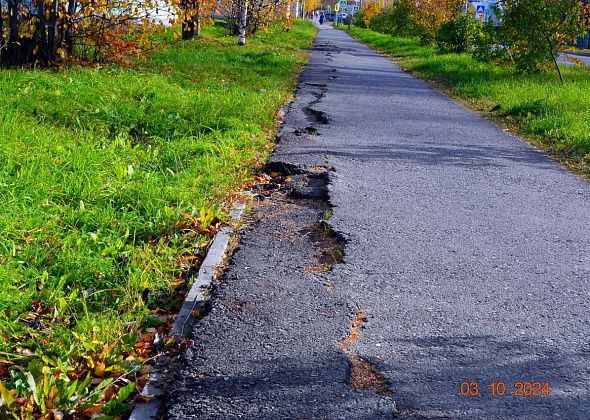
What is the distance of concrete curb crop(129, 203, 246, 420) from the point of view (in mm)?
3169

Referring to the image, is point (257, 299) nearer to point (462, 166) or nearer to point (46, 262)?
point (46, 262)

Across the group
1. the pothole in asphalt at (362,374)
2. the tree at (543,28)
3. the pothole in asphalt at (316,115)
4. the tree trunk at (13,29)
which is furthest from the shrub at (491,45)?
the pothole in asphalt at (362,374)

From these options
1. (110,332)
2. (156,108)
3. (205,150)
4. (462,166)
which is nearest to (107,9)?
(156,108)

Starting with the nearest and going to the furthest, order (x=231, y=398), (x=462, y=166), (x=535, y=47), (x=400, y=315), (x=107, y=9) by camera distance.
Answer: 1. (x=231, y=398)
2. (x=400, y=315)
3. (x=462, y=166)
4. (x=107, y=9)
5. (x=535, y=47)

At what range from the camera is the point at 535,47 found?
56.2 feet

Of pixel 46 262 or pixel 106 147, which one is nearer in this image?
pixel 46 262

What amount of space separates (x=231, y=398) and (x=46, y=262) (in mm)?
1848

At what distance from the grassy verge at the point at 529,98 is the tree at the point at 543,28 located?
0.37 meters

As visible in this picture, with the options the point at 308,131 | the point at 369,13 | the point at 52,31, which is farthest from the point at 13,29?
the point at 369,13

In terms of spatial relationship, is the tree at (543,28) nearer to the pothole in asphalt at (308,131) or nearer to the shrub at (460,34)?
the shrub at (460,34)

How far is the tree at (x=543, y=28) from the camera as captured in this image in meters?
16.9

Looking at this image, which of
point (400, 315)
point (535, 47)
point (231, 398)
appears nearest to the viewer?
point (231, 398)

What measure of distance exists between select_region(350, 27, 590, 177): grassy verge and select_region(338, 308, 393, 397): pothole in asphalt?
5085mm

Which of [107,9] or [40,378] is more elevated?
[107,9]
